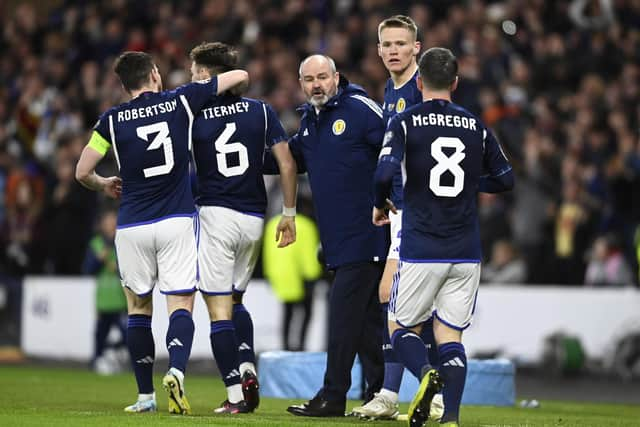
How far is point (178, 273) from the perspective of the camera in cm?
911

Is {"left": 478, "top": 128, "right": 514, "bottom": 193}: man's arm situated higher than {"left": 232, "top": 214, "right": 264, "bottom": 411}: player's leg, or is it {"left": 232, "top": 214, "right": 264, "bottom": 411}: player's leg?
{"left": 478, "top": 128, "right": 514, "bottom": 193}: man's arm

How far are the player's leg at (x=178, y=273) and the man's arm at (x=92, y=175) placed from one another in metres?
0.53

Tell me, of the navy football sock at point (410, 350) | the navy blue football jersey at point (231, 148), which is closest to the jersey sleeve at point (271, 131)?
the navy blue football jersey at point (231, 148)

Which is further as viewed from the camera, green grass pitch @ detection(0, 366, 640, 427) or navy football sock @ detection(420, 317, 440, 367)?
navy football sock @ detection(420, 317, 440, 367)

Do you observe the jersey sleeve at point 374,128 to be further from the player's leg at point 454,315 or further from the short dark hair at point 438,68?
the player's leg at point 454,315

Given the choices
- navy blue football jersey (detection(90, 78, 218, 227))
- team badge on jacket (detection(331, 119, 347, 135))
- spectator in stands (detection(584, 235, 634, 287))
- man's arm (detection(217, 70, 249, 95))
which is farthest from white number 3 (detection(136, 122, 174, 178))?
spectator in stands (detection(584, 235, 634, 287))

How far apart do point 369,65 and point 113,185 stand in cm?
1087

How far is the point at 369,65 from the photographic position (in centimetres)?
1980

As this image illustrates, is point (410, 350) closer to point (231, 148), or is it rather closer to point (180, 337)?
point (180, 337)

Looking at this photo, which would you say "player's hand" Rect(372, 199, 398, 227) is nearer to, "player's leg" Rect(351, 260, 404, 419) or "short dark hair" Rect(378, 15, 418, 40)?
"player's leg" Rect(351, 260, 404, 419)

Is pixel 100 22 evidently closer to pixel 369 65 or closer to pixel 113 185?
pixel 369 65

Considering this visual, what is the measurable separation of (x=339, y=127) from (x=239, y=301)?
1.57m

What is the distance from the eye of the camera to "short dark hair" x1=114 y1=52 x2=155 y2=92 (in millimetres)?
9102

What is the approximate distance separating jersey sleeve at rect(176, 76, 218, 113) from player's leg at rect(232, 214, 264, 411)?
2.73 feet
